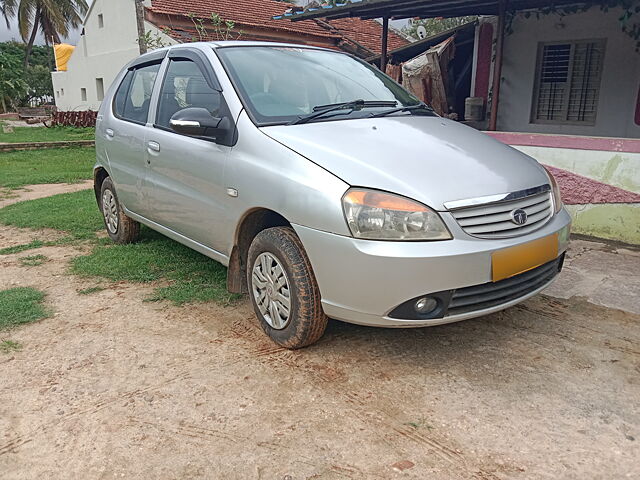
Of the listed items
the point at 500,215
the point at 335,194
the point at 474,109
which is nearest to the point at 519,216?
the point at 500,215

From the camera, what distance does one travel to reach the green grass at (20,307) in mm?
3650

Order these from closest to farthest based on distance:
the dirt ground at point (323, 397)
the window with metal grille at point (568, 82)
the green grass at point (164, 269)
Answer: the dirt ground at point (323, 397)
the green grass at point (164, 269)
the window with metal grille at point (568, 82)

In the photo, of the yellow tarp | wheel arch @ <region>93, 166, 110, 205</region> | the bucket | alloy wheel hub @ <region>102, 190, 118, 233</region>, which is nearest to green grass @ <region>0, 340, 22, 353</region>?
alloy wheel hub @ <region>102, 190, 118, 233</region>

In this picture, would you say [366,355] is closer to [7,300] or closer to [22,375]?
[22,375]

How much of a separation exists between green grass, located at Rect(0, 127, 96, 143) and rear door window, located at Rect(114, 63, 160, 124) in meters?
13.8

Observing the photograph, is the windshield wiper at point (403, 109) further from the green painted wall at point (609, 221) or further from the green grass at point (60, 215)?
the green grass at point (60, 215)

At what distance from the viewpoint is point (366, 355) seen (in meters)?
3.12

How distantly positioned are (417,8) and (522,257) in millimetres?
7004

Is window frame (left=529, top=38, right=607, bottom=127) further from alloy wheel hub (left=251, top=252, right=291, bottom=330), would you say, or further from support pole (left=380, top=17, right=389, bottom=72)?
alloy wheel hub (left=251, top=252, right=291, bottom=330)

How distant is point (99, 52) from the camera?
21.4 m

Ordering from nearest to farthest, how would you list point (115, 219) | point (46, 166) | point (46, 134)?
point (115, 219)
point (46, 166)
point (46, 134)

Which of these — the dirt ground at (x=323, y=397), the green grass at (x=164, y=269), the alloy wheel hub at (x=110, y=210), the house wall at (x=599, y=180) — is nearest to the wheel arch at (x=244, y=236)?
the dirt ground at (x=323, y=397)

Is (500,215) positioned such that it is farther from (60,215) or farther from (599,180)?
(60,215)

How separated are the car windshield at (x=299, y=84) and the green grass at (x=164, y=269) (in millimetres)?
1424
